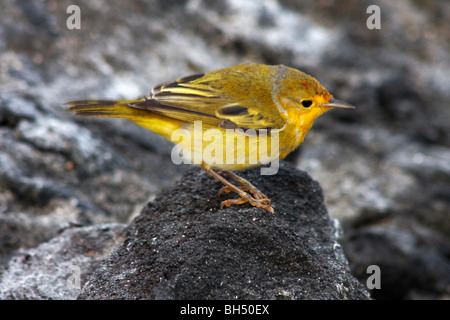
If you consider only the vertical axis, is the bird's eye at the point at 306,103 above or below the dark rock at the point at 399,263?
above

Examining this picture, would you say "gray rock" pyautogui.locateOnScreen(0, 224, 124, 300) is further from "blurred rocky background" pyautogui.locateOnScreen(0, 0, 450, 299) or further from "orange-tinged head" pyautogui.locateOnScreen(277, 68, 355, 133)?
"orange-tinged head" pyautogui.locateOnScreen(277, 68, 355, 133)

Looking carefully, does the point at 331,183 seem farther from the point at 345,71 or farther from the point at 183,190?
the point at 183,190

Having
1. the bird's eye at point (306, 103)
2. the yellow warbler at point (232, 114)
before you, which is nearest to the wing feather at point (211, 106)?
the yellow warbler at point (232, 114)

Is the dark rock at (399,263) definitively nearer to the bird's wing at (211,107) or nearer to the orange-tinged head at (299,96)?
the orange-tinged head at (299,96)

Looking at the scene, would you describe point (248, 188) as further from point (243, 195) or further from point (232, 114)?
point (232, 114)

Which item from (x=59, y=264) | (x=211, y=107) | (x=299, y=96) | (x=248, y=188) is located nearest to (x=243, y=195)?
(x=248, y=188)

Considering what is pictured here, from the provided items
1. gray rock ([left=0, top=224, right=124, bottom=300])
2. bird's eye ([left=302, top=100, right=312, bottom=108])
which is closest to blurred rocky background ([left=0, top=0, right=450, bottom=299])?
gray rock ([left=0, top=224, right=124, bottom=300])

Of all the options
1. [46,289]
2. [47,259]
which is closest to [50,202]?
[47,259]
